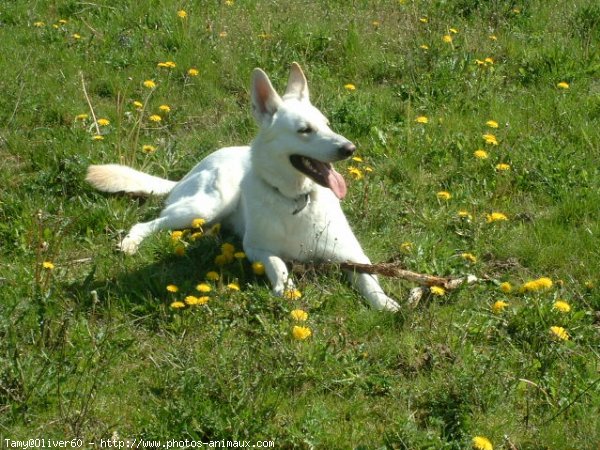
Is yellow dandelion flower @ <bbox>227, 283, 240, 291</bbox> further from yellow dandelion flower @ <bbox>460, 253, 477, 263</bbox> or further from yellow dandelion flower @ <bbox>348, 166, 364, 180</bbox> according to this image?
yellow dandelion flower @ <bbox>348, 166, 364, 180</bbox>

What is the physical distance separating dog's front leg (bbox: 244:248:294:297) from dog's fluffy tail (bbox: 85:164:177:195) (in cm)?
113

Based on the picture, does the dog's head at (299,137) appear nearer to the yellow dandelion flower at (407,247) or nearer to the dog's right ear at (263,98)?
the dog's right ear at (263,98)

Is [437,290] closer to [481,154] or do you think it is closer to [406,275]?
[406,275]

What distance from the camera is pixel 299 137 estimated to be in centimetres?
532

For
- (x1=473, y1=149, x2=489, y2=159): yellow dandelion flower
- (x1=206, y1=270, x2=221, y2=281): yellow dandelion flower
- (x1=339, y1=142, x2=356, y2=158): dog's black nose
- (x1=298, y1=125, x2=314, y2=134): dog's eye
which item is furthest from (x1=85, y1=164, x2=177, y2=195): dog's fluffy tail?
(x1=473, y1=149, x2=489, y2=159): yellow dandelion flower

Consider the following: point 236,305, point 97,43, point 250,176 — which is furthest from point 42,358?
point 97,43

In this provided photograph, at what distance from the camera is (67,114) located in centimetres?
743

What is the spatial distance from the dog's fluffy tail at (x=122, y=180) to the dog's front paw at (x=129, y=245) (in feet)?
1.60

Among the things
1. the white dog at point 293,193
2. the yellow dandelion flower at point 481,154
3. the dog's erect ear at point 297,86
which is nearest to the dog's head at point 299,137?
the white dog at point 293,193

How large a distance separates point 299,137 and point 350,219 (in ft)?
3.09

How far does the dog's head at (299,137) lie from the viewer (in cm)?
521

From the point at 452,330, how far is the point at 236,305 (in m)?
1.08

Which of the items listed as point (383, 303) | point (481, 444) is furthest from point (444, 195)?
point (481, 444)

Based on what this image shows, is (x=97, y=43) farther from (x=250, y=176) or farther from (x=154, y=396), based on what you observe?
(x=154, y=396)
